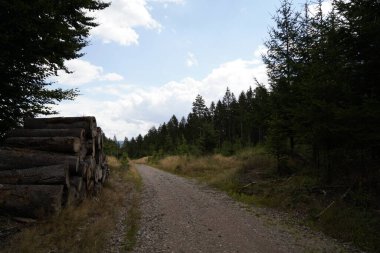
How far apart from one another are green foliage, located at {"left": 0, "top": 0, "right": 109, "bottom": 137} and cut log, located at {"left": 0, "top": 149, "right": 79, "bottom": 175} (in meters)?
3.68

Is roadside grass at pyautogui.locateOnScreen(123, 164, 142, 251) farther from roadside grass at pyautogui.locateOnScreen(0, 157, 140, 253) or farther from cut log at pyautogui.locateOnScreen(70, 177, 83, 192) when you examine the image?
cut log at pyautogui.locateOnScreen(70, 177, 83, 192)

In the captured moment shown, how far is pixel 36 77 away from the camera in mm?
13500

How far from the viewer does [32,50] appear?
12008 mm

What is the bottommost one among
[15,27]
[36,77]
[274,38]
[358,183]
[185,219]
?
[185,219]

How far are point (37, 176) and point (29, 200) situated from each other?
0.83 m

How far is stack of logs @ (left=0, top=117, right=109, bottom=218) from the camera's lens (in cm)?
812

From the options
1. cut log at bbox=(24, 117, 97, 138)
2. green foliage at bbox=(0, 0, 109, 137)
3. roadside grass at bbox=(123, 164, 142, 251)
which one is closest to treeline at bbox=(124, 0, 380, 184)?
roadside grass at bbox=(123, 164, 142, 251)

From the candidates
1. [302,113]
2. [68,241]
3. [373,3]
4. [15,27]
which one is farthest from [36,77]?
[373,3]

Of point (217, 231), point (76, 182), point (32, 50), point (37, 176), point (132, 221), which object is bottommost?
point (217, 231)

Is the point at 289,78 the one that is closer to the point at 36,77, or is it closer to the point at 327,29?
the point at 327,29

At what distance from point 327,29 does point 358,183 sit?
5.68 meters

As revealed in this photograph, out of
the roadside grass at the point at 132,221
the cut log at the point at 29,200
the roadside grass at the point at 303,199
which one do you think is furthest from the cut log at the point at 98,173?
the roadside grass at the point at 303,199

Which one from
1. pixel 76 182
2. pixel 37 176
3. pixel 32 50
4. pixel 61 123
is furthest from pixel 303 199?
pixel 32 50

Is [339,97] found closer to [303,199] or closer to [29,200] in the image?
[303,199]
